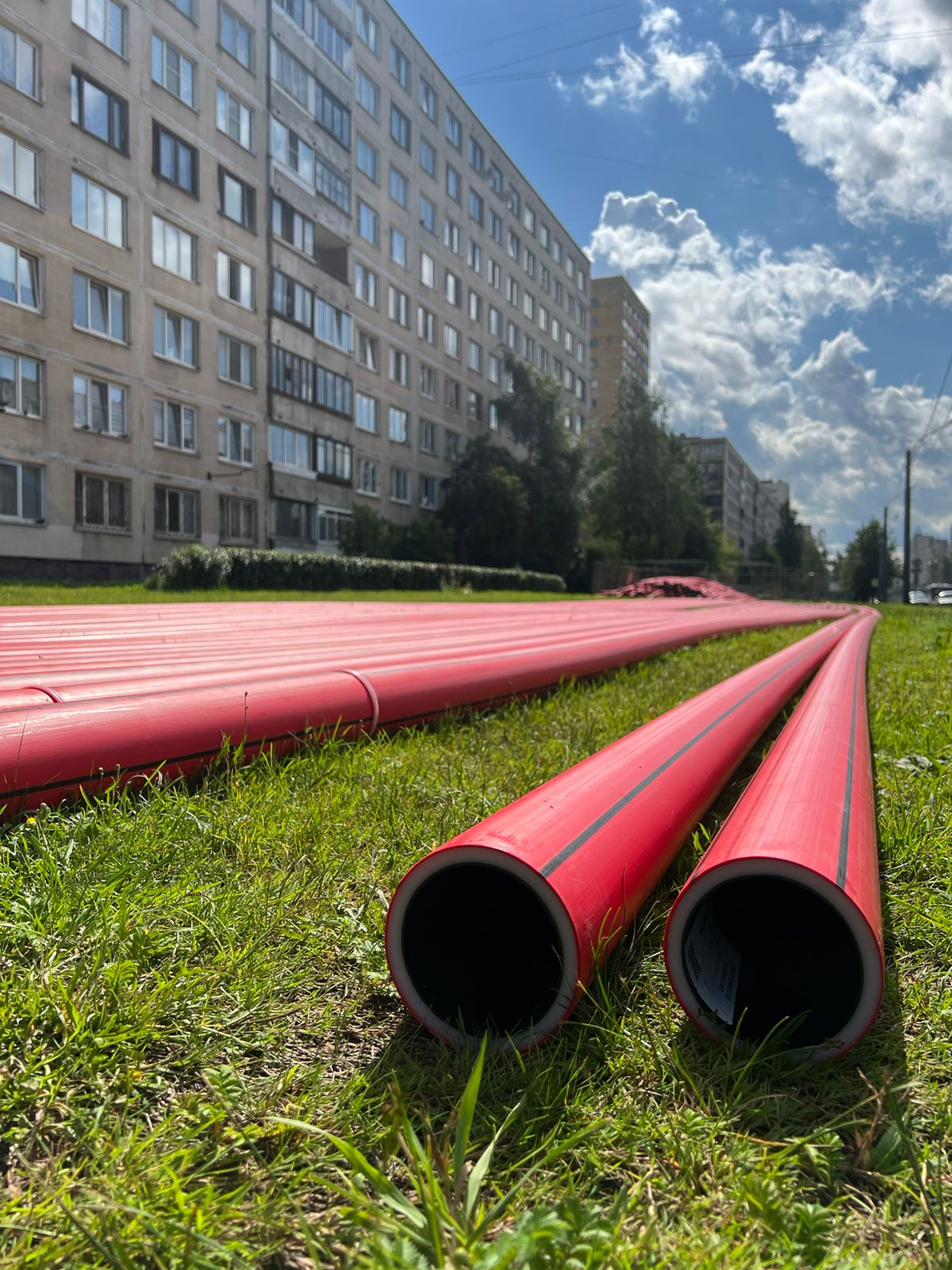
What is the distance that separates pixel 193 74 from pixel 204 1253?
3046cm

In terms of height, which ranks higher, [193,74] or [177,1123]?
[193,74]

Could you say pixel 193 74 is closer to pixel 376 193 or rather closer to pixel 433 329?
pixel 376 193

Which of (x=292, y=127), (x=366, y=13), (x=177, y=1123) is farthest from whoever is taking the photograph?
(x=366, y=13)

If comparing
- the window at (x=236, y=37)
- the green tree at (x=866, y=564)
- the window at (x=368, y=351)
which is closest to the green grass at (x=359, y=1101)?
the window at (x=236, y=37)

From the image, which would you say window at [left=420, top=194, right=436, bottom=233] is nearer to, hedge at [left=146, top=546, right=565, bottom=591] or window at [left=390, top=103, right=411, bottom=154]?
window at [left=390, top=103, right=411, bottom=154]

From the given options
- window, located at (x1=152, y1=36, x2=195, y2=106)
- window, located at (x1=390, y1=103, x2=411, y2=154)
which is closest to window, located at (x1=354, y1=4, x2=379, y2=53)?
window, located at (x1=390, y1=103, x2=411, y2=154)

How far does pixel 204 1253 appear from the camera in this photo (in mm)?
969

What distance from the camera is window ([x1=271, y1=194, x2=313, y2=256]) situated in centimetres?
2841

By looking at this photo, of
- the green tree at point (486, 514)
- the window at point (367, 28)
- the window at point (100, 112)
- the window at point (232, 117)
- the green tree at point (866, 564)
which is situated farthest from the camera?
the green tree at point (866, 564)

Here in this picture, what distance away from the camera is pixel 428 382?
1566 inches

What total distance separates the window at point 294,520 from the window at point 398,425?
291 inches

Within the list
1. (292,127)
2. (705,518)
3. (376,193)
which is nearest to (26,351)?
(292,127)

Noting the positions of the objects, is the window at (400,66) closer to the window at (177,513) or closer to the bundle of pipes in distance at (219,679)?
the window at (177,513)

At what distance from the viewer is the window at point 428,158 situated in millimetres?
39344
